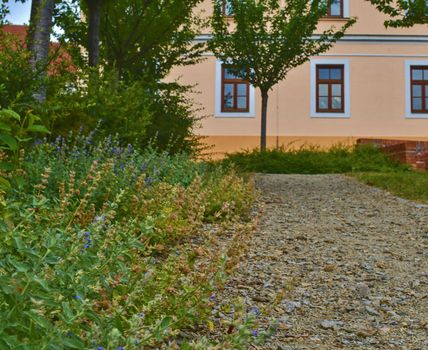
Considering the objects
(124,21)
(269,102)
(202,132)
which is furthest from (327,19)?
(124,21)

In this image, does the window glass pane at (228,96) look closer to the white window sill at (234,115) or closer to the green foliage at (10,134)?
the white window sill at (234,115)

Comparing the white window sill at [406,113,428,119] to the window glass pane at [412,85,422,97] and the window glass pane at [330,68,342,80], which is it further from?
the window glass pane at [330,68,342,80]

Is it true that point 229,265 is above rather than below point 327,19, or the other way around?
below

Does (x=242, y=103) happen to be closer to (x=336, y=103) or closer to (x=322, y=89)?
(x=322, y=89)

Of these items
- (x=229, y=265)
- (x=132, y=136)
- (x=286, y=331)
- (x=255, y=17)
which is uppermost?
(x=255, y=17)

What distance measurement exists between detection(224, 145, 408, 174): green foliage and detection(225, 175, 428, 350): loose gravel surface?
5.88 m

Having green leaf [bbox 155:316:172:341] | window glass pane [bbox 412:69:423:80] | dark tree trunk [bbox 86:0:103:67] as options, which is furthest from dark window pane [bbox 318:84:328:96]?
green leaf [bbox 155:316:172:341]

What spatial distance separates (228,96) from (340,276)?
15.7 m

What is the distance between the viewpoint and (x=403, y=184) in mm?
8312

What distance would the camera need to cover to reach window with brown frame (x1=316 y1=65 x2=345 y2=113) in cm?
1897

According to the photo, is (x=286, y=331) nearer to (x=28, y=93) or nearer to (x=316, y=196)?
(x=28, y=93)

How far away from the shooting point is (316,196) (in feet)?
23.7

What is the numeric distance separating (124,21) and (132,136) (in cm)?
481

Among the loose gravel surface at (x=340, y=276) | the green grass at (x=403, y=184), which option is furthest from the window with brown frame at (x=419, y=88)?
the loose gravel surface at (x=340, y=276)
